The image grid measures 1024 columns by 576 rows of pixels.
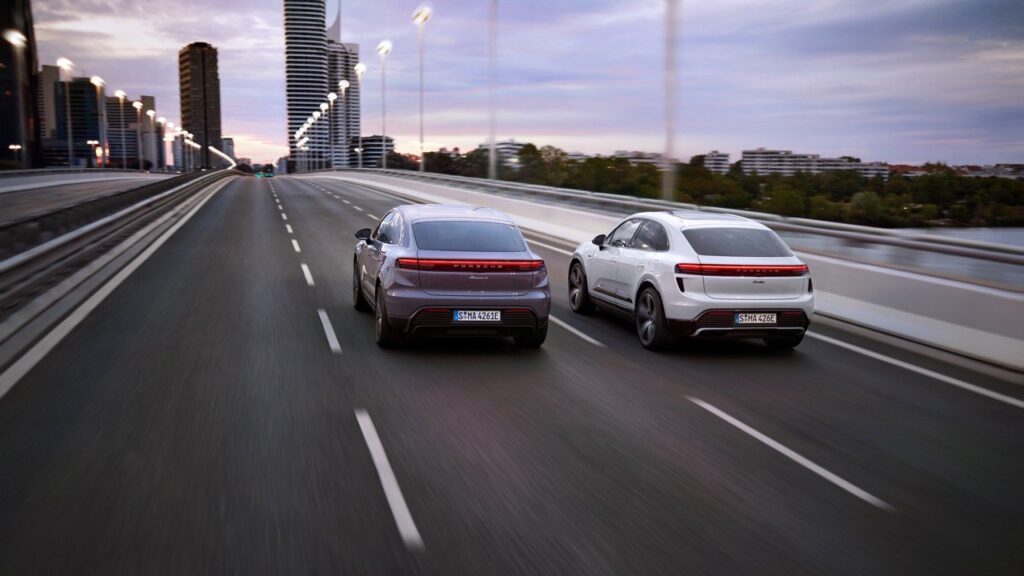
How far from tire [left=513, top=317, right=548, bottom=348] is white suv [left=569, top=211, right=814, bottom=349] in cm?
125

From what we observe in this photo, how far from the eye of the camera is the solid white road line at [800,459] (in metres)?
5.09

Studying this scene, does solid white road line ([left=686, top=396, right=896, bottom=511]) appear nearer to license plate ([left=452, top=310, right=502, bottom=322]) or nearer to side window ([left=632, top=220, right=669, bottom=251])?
license plate ([left=452, top=310, right=502, bottom=322])

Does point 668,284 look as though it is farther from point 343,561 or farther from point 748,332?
point 343,561

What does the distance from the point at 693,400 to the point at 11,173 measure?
54892mm

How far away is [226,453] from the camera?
18.3ft

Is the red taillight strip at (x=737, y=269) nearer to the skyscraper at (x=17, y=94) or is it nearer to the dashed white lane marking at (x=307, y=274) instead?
the dashed white lane marking at (x=307, y=274)

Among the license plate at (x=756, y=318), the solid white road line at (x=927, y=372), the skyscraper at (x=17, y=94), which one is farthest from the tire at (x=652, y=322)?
the skyscraper at (x=17, y=94)

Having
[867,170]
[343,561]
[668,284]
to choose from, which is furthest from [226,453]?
[867,170]

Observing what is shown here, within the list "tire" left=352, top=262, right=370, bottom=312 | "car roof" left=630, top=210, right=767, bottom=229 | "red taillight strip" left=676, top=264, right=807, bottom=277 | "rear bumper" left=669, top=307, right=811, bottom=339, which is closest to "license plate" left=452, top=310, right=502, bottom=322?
"rear bumper" left=669, top=307, right=811, bottom=339

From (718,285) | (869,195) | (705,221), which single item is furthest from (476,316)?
(869,195)

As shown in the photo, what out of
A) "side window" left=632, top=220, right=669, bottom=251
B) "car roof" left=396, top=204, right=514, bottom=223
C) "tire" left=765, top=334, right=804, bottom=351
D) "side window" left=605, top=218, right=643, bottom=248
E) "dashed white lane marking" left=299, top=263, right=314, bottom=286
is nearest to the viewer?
"tire" left=765, top=334, right=804, bottom=351

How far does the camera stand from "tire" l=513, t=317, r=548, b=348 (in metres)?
9.22

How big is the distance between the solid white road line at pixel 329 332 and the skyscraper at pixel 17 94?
3171 inches

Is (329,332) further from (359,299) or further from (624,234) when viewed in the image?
(624,234)
